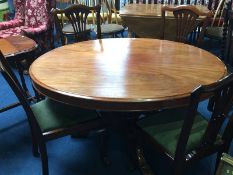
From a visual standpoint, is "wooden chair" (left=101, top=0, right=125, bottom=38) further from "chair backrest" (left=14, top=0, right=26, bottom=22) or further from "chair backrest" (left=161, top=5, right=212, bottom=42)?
"chair backrest" (left=161, top=5, right=212, bottom=42)

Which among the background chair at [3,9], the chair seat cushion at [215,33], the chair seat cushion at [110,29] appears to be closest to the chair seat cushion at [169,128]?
the chair seat cushion at [215,33]

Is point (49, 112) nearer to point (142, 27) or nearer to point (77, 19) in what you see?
point (77, 19)

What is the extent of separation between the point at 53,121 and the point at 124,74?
49cm

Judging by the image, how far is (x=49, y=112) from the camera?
5.17 feet

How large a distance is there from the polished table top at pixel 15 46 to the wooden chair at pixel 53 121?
2.38ft

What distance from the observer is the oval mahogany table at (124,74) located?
117 cm

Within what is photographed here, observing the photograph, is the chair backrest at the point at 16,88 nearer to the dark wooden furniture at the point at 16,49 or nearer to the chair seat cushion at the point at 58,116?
the chair seat cushion at the point at 58,116

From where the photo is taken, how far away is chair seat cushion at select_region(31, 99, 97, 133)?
148 centimetres

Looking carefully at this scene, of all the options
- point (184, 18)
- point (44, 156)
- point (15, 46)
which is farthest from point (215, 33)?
point (44, 156)

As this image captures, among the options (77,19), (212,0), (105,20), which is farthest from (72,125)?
(212,0)

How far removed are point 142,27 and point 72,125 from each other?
6.20ft

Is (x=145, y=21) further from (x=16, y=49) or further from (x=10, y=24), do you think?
(x=10, y=24)

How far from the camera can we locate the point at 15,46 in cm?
231

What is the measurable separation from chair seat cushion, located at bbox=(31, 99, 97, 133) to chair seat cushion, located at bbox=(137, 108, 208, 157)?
1.07 ft
